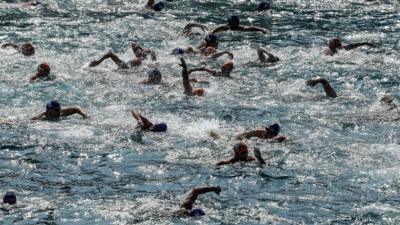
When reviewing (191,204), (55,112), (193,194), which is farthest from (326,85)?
(191,204)

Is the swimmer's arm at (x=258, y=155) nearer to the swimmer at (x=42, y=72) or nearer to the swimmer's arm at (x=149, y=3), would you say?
the swimmer at (x=42, y=72)

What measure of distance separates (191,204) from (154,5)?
2037 centimetres

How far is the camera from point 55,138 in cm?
2322

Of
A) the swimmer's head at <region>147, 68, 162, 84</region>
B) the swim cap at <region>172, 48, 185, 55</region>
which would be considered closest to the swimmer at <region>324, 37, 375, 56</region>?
the swim cap at <region>172, 48, 185, 55</region>

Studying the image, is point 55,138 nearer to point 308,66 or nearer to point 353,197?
point 353,197

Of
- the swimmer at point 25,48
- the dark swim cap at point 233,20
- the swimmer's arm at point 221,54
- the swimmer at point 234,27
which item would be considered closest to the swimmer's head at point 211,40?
the swimmer's arm at point 221,54

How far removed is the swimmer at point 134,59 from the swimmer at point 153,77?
1.60 meters

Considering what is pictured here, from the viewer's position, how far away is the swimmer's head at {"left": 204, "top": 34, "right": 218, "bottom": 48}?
31.7 m

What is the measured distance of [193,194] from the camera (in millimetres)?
19031

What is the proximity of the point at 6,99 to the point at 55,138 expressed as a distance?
368cm

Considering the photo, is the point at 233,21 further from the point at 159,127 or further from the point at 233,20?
the point at 159,127

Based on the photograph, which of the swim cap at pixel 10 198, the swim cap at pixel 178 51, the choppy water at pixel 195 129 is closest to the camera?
the swim cap at pixel 10 198

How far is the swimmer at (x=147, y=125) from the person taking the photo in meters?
23.5

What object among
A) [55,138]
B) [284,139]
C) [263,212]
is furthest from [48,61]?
[263,212]
